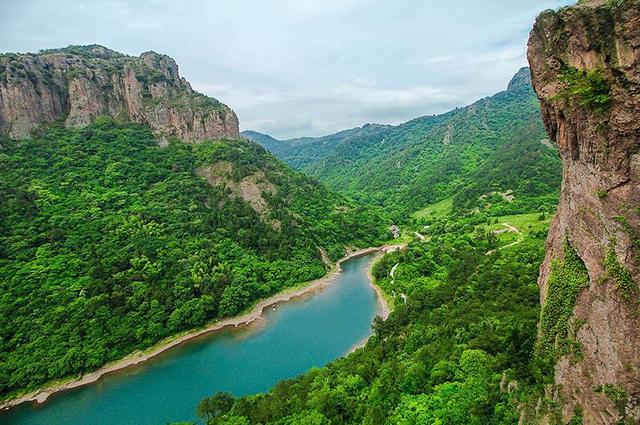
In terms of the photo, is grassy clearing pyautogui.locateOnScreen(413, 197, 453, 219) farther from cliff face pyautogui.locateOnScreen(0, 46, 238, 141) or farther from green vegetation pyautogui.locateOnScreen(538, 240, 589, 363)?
green vegetation pyautogui.locateOnScreen(538, 240, 589, 363)

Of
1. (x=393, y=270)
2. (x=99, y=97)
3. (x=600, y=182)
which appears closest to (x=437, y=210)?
(x=393, y=270)

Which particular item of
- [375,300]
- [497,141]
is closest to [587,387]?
[375,300]

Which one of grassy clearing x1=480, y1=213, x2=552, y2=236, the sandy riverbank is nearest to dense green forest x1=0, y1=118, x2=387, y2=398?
the sandy riverbank

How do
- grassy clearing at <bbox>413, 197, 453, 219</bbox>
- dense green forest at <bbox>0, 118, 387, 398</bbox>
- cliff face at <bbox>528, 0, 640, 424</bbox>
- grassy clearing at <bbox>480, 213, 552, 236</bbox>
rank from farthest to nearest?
grassy clearing at <bbox>413, 197, 453, 219</bbox>
grassy clearing at <bbox>480, 213, 552, 236</bbox>
dense green forest at <bbox>0, 118, 387, 398</bbox>
cliff face at <bbox>528, 0, 640, 424</bbox>

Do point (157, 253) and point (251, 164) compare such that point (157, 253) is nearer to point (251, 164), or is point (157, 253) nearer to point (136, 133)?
point (251, 164)

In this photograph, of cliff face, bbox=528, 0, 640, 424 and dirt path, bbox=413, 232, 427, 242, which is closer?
cliff face, bbox=528, 0, 640, 424

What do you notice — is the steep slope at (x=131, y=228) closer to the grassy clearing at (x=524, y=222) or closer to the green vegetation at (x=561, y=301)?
the grassy clearing at (x=524, y=222)

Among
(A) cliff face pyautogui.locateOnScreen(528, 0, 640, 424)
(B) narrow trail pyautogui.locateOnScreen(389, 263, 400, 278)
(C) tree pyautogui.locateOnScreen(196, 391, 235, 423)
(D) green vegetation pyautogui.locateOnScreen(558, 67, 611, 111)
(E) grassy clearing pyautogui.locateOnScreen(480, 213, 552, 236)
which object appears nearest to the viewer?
(A) cliff face pyautogui.locateOnScreen(528, 0, 640, 424)
